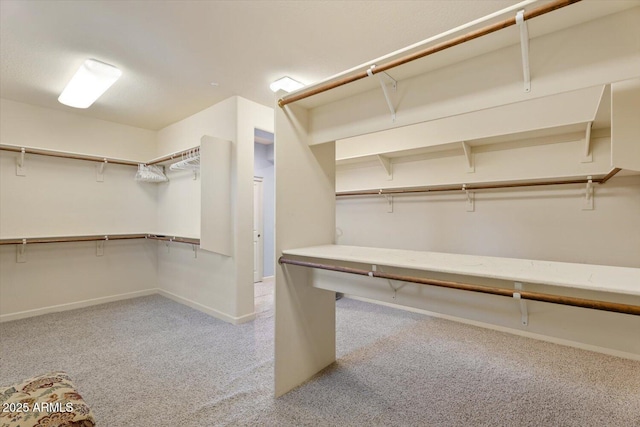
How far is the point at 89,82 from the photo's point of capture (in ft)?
9.09

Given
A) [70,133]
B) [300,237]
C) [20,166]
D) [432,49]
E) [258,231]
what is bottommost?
[258,231]

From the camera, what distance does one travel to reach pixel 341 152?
13.9 feet

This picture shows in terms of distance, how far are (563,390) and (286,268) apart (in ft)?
6.88

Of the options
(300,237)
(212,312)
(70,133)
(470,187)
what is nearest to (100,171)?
(70,133)

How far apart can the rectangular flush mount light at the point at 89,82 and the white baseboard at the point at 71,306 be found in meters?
2.53

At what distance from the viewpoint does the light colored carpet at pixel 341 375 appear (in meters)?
1.80

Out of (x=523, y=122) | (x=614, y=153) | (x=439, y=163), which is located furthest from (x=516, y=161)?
(x=614, y=153)

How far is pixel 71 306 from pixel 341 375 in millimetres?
3762

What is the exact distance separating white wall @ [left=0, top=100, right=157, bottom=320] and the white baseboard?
11mm

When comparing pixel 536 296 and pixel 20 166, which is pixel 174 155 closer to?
pixel 20 166

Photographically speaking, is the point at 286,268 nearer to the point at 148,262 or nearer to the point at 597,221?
the point at 597,221

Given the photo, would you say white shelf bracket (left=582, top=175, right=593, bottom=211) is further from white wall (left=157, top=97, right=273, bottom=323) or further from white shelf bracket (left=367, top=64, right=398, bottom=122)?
white wall (left=157, top=97, right=273, bottom=323)

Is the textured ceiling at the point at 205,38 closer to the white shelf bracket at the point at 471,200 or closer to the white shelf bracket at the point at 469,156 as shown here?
the white shelf bracket at the point at 469,156

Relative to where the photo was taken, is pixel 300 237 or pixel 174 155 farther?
pixel 174 155
